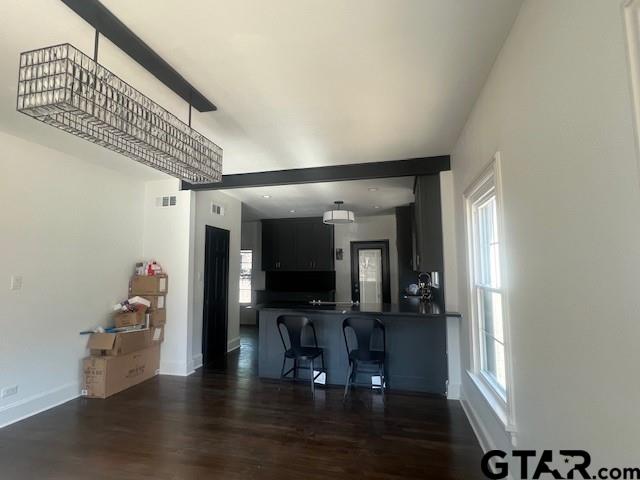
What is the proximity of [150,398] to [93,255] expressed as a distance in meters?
1.82

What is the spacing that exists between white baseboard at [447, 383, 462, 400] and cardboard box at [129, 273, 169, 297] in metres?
3.80

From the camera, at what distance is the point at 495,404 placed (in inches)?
91.3

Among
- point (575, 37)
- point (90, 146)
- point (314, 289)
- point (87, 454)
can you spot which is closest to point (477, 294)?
point (575, 37)

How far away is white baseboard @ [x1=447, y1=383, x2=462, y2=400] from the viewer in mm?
3605

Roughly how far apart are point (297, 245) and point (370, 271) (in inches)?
75.8

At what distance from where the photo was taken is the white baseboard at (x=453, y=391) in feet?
11.8

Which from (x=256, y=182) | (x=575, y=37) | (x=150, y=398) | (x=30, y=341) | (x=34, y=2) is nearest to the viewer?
(x=575, y=37)

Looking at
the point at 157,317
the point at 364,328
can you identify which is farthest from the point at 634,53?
the point at 157,317

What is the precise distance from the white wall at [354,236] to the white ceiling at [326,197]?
1.83 feet

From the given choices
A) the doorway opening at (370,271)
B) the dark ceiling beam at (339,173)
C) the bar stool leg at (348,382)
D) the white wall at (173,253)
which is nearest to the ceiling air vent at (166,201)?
the white wall at (173,253)

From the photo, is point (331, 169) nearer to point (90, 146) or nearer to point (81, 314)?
point (90, 146)

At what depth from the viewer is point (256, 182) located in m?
4.30

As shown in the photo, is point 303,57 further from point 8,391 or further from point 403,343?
point 8,391

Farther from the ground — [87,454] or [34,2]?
Result: [34,2]
